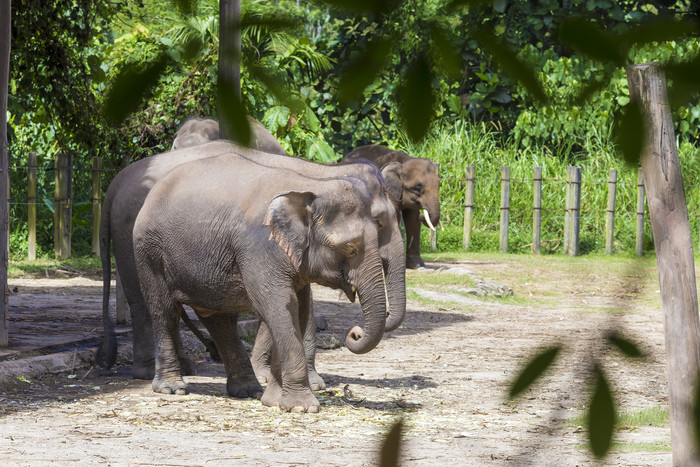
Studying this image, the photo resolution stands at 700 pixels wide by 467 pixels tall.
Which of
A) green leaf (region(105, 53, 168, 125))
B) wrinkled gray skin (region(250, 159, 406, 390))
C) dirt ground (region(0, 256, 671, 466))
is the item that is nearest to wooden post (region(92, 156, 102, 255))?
dirt ground (region(0, 256, 671, 466))

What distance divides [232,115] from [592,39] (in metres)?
0.34

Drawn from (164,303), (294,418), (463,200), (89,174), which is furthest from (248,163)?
(463,200)

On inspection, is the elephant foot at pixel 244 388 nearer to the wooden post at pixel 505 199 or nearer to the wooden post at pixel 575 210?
the wooden post at pixel 505 199

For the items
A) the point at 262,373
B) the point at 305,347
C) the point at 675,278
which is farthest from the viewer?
the point at 262,373

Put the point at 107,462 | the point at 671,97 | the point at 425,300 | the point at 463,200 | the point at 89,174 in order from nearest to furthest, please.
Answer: the point at 671,97
the point at 107,462
the point at 425,300
the point at 89,174
the point at 463,200

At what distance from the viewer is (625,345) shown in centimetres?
102

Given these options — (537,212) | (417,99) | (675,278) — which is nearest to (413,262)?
(537,212)

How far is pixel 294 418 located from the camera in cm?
499

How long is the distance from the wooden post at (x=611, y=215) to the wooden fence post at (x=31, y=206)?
7.77 metres

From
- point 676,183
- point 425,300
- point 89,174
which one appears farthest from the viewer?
point 89,174

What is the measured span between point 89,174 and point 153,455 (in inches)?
394

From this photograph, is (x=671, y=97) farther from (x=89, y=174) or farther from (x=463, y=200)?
(x=463, y=200)

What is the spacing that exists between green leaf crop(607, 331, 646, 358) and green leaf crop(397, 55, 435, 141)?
10.3 inches

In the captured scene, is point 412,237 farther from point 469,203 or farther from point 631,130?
point 631,130
